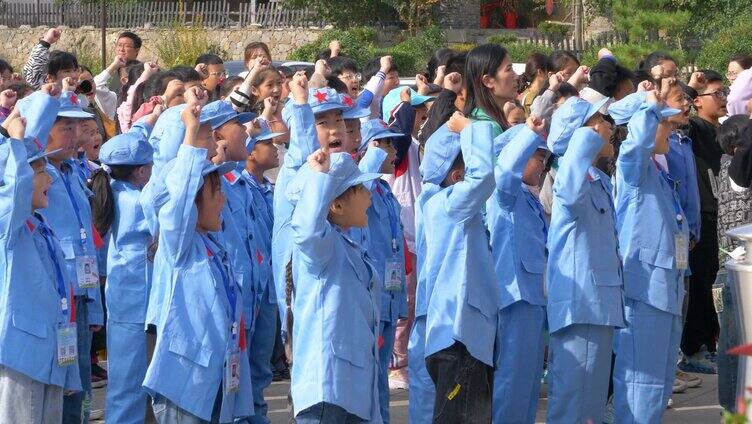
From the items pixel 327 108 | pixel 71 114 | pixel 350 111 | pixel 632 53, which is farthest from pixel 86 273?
pixel 632 53

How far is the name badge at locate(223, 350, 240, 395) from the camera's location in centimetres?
547

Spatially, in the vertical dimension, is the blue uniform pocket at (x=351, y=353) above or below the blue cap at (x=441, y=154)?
below

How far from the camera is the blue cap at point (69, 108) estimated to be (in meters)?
6.61

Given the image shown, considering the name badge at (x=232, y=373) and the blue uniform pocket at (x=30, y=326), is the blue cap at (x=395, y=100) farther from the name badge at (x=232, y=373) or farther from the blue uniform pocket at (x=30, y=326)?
the blue uniform pocket at (x=30, y=326)

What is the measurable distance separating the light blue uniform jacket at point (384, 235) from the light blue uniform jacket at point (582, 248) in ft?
2.74

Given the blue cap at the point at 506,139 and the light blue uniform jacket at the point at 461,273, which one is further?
the blue cap at the point at 506,139

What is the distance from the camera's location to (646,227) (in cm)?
679

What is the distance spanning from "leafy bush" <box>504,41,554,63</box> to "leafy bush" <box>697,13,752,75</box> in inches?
166

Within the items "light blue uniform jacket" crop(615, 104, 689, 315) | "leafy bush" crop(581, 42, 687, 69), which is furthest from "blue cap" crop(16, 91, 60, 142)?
"leafy bush" crop(581, 42, 687, 69)

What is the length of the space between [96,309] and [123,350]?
0.82 feet

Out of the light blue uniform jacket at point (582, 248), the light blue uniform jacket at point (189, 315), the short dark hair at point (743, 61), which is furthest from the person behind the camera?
the short dark hair at point (743, 61)

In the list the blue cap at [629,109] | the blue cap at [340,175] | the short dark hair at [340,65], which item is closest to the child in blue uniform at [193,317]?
the blue cap at [340,175]

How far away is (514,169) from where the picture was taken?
20.3ft

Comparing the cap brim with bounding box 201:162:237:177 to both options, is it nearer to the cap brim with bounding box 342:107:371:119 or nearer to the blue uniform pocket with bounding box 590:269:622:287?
the cap brim with bounding box 342:107:371:119
